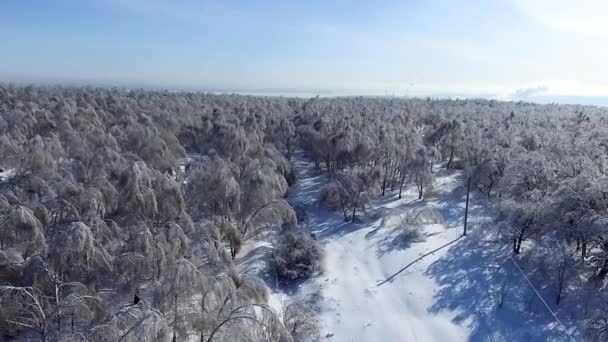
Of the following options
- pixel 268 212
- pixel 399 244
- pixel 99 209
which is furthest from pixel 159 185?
pixel 399 244

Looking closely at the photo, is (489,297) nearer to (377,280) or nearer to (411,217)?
(377,280)

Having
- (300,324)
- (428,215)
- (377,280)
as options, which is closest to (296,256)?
(377,280)

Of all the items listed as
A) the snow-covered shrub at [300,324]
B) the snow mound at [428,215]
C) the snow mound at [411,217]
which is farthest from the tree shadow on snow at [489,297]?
the snow-covered shrub at [300,324]

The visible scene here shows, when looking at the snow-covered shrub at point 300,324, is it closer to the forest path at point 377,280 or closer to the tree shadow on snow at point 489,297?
the forest path at point 377,280

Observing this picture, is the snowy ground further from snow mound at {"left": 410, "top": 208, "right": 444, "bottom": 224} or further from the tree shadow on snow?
snow mound at {"left": 410, "top": 208, "right": 444, "bottom": 224}

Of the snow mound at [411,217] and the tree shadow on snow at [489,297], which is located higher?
the snow mound at [411,217]

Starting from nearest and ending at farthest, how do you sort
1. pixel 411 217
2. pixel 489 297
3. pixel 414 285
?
pixel 489 297
pixel 414 285
pixel 411 217

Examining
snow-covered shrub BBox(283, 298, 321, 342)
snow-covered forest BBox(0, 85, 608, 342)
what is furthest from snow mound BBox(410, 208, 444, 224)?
snow-covered shrub BBox(283, 298, 321, 342)
